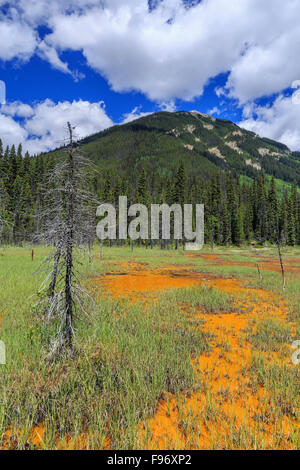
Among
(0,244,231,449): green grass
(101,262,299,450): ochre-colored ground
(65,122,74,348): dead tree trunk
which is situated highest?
(65,122,74,348): dead tree trunk

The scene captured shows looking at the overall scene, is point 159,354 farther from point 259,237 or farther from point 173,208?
point 259,237

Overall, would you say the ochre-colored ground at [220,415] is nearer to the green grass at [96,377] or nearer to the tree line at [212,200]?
the green grass at [96,377]

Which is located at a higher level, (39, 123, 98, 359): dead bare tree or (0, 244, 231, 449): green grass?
(39, 123, 98, 359): dead bare tree

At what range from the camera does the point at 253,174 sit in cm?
15888

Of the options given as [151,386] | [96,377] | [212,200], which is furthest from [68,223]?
[212,200]

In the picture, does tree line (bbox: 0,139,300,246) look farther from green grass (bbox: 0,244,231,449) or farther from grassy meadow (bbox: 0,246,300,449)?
green grass (bbox: 0,244,231,449)

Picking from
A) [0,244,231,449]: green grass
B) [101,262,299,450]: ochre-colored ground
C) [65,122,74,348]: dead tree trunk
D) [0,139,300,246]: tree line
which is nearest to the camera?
[101,262,299,450]: ochre-colored ground

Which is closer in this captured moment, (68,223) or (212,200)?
(68,223)

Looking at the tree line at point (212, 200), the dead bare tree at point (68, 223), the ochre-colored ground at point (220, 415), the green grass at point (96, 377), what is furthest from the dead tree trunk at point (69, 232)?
the tree line at point (212, 200)

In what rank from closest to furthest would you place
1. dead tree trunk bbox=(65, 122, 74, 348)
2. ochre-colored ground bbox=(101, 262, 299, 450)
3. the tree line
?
ochre-colored ground bbox=(101, 262, 299, 450) < dead tree trunk bbox=(65, 122, 74, 348) < the tree line

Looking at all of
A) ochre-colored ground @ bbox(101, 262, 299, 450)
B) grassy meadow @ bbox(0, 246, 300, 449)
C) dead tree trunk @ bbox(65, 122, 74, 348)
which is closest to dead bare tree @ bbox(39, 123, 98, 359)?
dead tree trunk @ bbox(65, 122, 74, 348)

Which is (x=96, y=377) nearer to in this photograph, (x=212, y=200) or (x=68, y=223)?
(x=68, y=223)

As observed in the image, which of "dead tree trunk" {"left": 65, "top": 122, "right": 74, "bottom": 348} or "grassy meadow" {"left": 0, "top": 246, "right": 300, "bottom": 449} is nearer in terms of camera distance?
"grassy meadow" {"left": 0, "top": 246, "right": 300, "bottom": 449}
